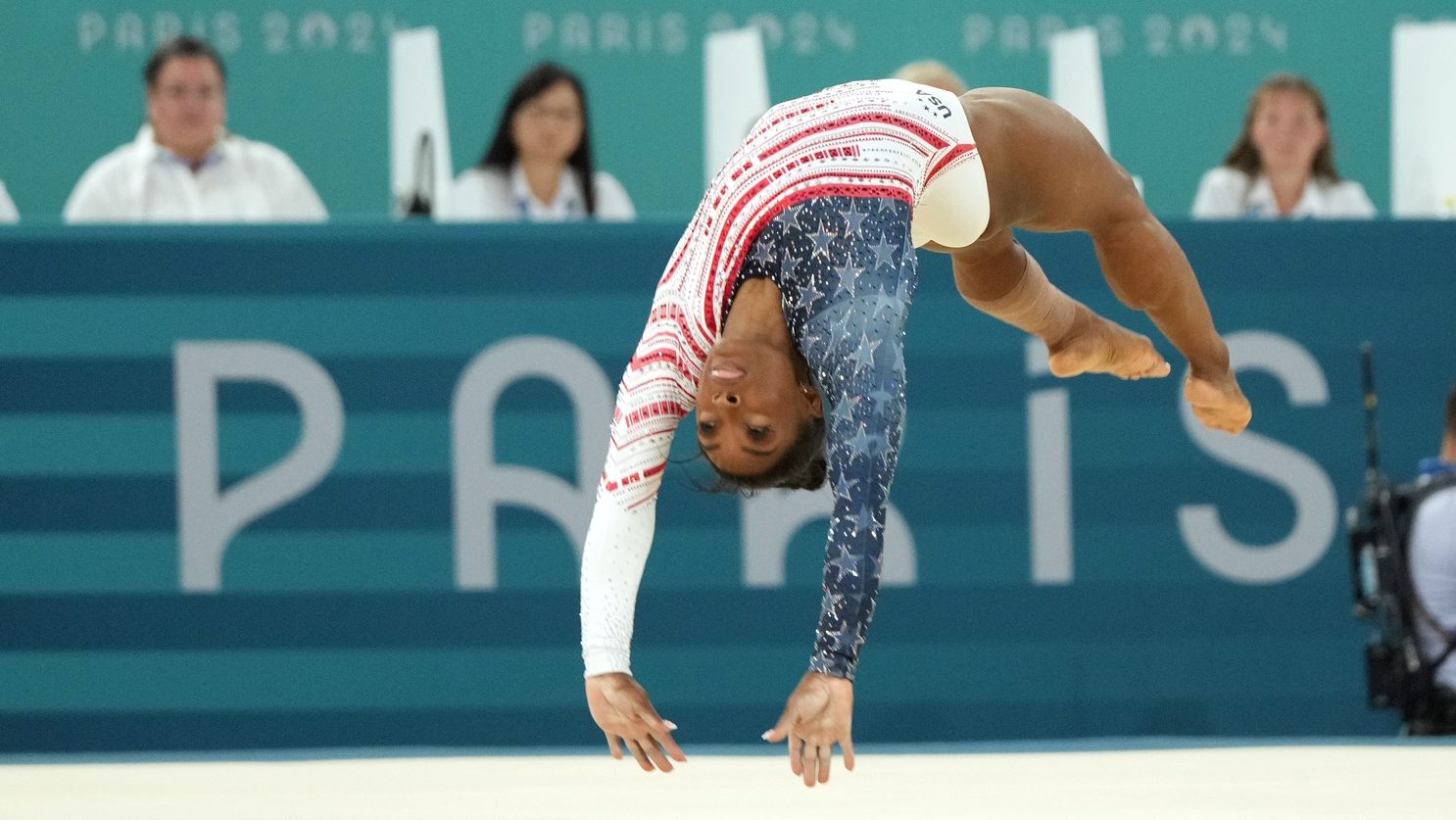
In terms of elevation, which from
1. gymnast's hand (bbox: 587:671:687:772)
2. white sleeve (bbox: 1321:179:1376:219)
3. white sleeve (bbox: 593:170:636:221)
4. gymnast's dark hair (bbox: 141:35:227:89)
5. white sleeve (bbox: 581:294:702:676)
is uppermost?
gymnast's dark hair (bbox: 141:35:227:89)

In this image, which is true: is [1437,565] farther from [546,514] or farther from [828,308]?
[828,308]

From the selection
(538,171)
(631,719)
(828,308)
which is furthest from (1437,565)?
(538,171)

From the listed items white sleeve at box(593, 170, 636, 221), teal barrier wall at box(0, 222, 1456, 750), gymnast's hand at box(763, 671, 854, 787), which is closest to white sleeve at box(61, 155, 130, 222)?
teal barrier wall at box(0, 222, 1456, 750)

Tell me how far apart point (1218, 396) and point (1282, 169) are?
221 centimetres

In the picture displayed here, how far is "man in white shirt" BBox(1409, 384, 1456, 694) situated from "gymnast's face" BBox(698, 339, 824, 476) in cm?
238

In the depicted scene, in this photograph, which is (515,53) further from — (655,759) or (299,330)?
(655,759)

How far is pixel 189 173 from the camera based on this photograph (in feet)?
18.7

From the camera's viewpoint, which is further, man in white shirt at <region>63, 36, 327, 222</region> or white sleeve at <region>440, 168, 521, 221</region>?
white sleeve at <region>440, 168, 521, 221</region>

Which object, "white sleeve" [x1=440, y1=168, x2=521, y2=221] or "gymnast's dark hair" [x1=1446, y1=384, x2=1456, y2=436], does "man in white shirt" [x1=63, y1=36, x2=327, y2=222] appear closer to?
"white sleeve" [x1=440, y1=168, x2=521, y2=221]

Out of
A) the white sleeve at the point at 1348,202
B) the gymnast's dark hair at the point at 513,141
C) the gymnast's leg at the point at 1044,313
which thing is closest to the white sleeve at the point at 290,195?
the gymnast's dark hair at the point at 513,141

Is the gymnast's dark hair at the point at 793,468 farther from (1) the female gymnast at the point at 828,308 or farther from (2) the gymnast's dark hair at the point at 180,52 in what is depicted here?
(2) the gymnast's dark hair at the point at 180,52

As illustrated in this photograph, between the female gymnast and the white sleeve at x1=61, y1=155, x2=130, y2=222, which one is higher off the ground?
the white sleeve at x1=61, y1=155, x2=130, y2=222

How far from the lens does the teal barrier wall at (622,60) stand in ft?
22.1

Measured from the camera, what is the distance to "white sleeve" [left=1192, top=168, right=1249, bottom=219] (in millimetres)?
5926
